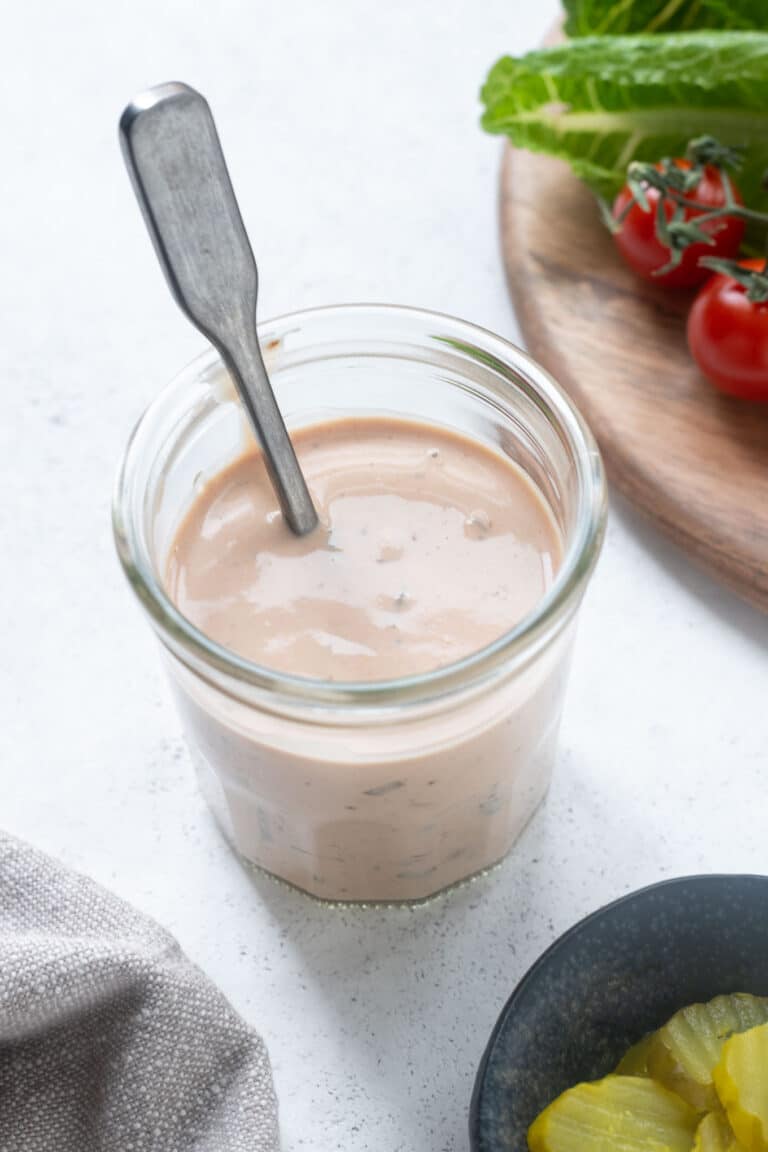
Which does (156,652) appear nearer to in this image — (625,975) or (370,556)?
(370,556)

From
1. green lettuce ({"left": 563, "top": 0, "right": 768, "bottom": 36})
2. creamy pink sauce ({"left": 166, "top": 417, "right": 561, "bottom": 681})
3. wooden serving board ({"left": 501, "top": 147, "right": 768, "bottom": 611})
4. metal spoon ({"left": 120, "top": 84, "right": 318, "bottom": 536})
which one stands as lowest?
wooden serving board ({"left": 501, "top": 147, "right": 768, "bottom": 611})

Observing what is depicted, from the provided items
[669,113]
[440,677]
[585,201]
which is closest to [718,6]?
[669,113]

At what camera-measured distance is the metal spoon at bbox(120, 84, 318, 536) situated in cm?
91

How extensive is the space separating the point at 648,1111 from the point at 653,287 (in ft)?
3.48

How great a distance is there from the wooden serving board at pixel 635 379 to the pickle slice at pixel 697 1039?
0.49 meters

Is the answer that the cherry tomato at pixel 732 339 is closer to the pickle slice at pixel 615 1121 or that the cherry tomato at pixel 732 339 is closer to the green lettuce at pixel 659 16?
the green lettuce at pixel 659 16

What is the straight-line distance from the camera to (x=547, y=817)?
1.42 meters

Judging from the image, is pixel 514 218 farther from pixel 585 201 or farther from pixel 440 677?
pixel 440 677

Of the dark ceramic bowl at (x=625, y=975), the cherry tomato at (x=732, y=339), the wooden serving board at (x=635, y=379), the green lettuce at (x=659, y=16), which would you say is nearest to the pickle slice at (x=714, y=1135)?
the dark ceramic bowl at (x=625, y=975)

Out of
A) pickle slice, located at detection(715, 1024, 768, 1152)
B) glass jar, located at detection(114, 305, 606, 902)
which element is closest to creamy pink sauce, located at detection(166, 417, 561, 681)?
glass jar, located at detection(114, 305, 606, 902)

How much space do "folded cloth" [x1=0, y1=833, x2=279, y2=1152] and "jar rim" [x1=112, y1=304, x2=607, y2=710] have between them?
1.03 ft

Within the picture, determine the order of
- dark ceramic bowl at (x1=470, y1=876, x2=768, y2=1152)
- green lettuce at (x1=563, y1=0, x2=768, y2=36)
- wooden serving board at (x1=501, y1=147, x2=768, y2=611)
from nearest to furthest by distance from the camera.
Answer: dark ceramic bowl at (x1=470, y1=876, x2=768, y2=1152) < wooden serving board at (x1=501, y1=147, x2=768, y2=611) < green lettuce at (x1=563, y1=0, x2=768, y2=36)

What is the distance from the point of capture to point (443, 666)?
1.10 m

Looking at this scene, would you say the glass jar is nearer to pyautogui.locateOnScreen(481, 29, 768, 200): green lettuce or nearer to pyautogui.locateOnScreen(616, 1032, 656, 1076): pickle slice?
pyautogui.locateOnScreen(616, 1032, 656, 1076): pickle slice
